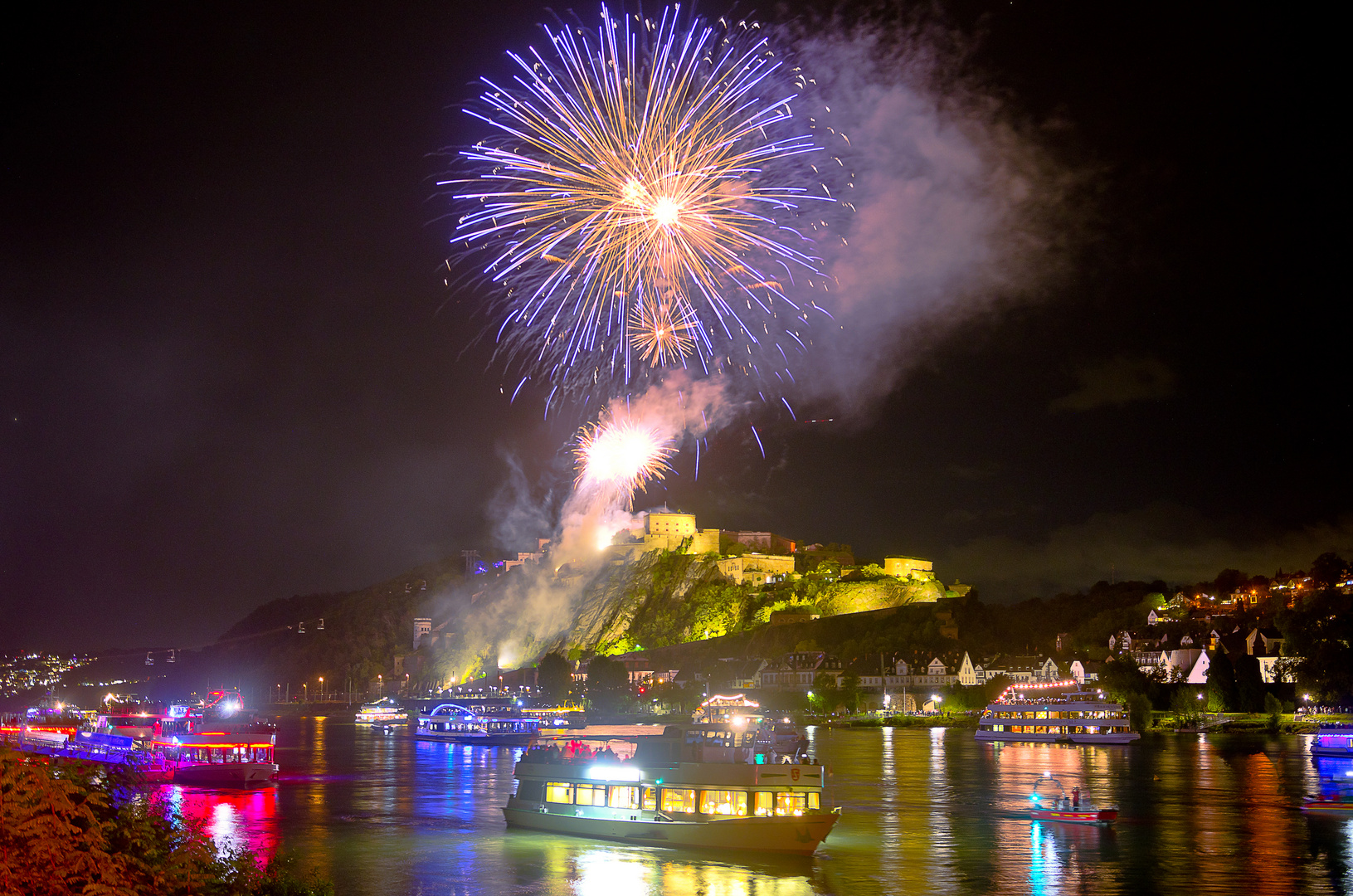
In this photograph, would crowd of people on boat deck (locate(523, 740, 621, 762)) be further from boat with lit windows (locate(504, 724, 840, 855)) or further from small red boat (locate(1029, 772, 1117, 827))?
small red boat (locate(1029, 772, 1117, 827))

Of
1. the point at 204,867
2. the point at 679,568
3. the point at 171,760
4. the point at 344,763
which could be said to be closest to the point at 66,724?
the point at 344,763

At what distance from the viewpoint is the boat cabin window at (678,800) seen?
3222 centimetres

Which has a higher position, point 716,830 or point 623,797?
point 623,797

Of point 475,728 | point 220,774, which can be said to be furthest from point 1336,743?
point 475,728

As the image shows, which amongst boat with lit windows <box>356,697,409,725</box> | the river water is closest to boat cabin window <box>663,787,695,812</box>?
the river water

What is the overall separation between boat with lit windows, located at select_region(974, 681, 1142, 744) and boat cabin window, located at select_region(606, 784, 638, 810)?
2443 inches

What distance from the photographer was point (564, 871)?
29.5 metres

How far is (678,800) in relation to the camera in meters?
32.4

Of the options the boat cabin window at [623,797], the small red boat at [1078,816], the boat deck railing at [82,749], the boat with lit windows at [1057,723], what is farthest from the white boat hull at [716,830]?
the boat with lit windows at [1057,723]

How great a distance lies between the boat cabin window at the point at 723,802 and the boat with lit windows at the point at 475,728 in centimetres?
5545

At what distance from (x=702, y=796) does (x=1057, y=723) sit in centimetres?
6609

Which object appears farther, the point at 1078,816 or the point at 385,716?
the point at 385,716

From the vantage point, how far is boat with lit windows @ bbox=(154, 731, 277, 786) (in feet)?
177

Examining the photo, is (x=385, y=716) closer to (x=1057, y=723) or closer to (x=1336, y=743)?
(x=1057, y=723)
